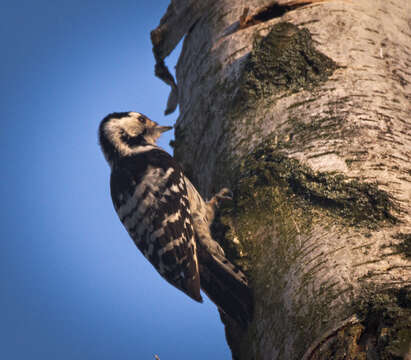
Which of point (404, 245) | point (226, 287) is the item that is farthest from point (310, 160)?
point (226, 287)

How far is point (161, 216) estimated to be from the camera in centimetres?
254

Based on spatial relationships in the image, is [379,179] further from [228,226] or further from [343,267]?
[228,226]

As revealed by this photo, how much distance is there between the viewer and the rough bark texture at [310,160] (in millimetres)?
1166

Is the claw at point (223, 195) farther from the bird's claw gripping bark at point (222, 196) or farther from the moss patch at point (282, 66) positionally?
the moss patch at point (282, 66)

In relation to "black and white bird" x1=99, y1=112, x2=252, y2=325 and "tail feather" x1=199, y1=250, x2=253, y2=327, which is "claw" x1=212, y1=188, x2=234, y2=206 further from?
"tail feather" x1=199, y1=250, x2=253, y2=327

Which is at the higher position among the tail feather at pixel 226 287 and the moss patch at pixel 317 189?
the moss patch at pixel 317 189

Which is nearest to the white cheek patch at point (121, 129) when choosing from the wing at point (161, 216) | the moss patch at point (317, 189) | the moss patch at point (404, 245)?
the wing at point (161, 216)

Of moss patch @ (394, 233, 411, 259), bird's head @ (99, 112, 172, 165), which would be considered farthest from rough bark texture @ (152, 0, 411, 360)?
bird's head @ (99, 112, 172, 165)

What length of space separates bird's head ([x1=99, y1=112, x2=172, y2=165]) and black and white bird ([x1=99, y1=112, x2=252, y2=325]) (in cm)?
9

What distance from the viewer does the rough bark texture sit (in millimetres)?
1166

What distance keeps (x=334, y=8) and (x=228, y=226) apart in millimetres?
1293

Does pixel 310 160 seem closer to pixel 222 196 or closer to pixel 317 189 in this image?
pixel 317 189

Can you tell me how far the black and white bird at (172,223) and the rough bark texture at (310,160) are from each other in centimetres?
14

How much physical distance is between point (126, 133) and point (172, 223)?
1.30 m
